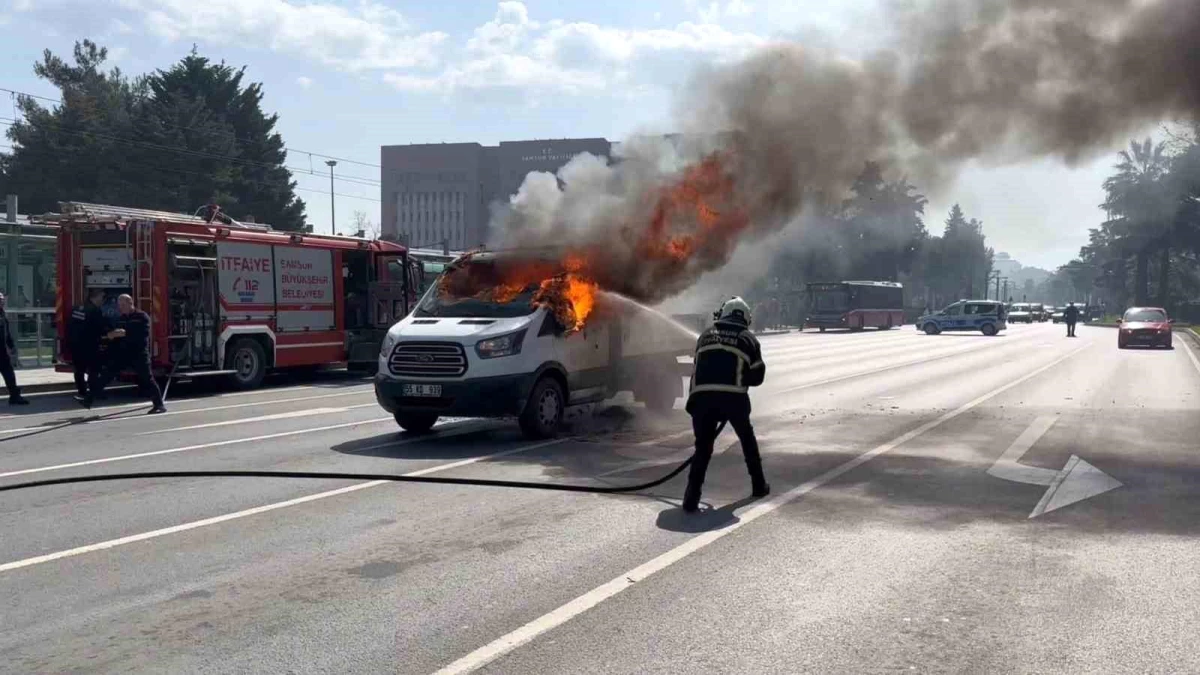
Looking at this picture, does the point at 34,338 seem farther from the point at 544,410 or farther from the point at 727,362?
the point at 727,362

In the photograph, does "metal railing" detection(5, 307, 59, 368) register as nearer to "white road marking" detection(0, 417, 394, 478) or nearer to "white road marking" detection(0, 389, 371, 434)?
"white road marking" detection(0, 389, 371, 434)

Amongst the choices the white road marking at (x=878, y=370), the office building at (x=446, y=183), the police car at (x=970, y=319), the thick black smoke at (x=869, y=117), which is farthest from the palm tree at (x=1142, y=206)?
the thick black smoke at (x=869, y=117)

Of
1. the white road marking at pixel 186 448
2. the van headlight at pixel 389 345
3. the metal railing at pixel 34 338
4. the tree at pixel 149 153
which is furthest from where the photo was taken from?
the tree at pixel 149 153

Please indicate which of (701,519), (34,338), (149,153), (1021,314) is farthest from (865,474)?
(1021,314)

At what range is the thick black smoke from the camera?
14.1 m

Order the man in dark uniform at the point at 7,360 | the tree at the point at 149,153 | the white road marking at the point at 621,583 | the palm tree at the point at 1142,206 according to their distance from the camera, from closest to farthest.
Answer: the white road marking at the point at 621,583, the man in dark uniform at the point at 7,360, the tree at the point at 149,153, the palm tree at the point at 1142,206

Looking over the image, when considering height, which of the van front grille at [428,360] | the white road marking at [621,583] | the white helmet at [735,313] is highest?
the white helmet at [735,313]

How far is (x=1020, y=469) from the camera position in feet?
33.3

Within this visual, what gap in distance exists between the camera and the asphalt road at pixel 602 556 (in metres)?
4.90

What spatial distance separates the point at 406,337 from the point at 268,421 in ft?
11.4

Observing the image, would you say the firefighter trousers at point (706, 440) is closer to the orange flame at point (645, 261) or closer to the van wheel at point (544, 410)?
the van wheel at point (544, 410)

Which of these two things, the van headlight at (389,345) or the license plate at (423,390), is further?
the van headlight at (389,345)

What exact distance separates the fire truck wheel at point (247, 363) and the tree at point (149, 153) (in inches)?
1344

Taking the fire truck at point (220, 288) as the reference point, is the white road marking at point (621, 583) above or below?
below
